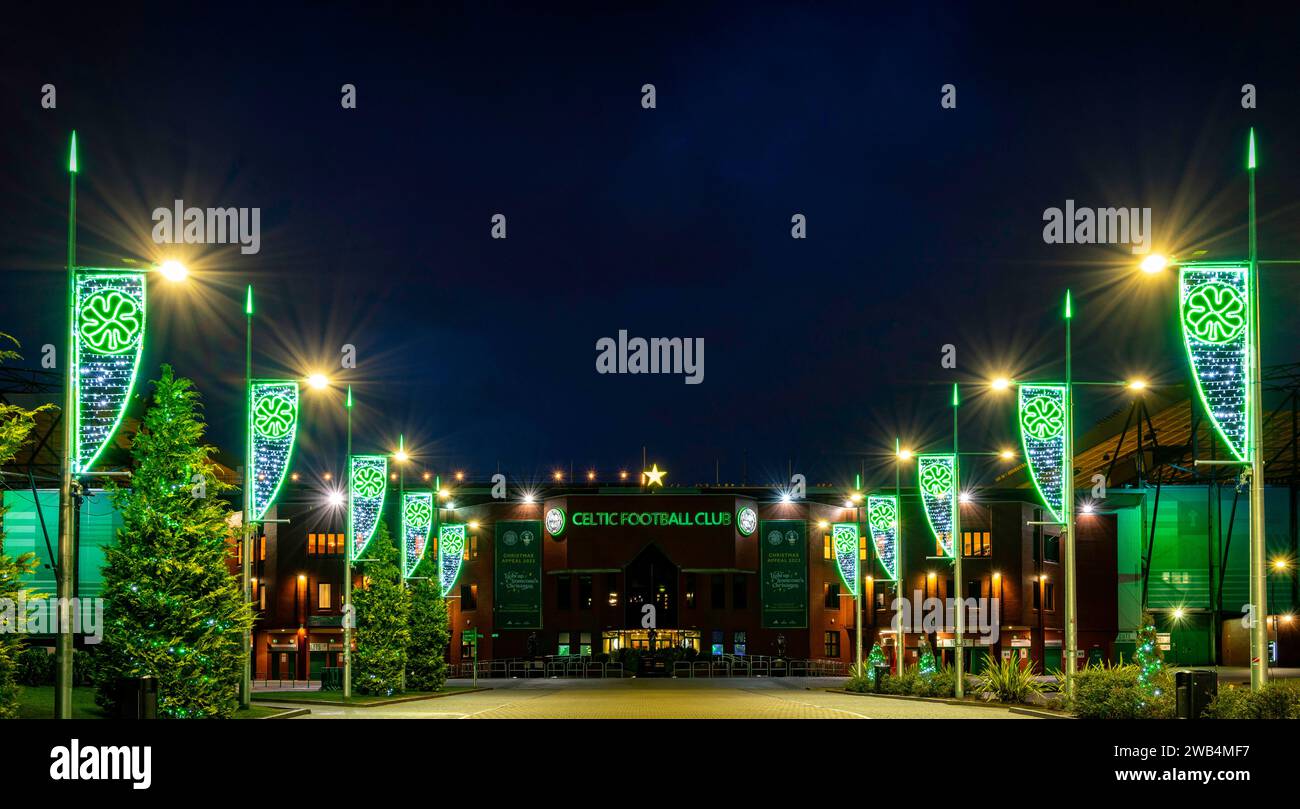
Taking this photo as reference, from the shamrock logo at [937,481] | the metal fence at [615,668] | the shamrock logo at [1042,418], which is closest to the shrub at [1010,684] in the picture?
the shamrock logo at [937,481]

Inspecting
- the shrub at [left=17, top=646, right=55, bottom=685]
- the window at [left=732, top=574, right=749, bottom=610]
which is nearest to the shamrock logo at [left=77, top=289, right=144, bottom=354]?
the shrub at [left=17, top=646, right=55, bottom=685]

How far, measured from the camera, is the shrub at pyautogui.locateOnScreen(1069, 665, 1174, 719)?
25672mm

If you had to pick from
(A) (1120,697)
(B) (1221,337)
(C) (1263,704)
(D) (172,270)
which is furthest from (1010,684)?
(D) (172,270)

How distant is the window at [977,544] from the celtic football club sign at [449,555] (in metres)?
39.7

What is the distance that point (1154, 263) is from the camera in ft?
73.0

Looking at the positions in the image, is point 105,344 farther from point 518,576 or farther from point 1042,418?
point 518,576

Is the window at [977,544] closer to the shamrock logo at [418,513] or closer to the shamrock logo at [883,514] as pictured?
the shamrock logo at [883,514]

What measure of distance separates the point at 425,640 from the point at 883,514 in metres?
19.7

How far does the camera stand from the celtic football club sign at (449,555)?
2258 inches

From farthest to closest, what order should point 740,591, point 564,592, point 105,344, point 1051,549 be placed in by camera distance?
point 740,591 → point 564,592 → point 1051,549 → point 105,344
